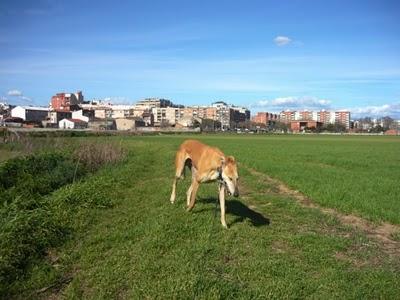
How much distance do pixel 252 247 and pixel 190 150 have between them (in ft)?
14.7

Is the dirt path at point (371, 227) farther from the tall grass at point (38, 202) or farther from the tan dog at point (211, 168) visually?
the tall grass at point (38, 202)

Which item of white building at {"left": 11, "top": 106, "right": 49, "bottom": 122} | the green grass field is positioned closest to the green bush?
the green grass field

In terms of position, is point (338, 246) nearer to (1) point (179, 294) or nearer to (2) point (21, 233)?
(1) point (179, 294)

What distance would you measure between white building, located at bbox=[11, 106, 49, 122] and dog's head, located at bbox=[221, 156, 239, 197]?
174 meters

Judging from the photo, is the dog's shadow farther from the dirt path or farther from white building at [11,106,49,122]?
white building at [11,106,49,122]

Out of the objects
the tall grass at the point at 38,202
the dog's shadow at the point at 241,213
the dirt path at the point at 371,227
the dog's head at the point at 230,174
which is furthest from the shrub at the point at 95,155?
the dog's head at the point at 230,174

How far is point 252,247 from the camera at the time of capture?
8516mm

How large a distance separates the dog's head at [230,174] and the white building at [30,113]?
174432mm

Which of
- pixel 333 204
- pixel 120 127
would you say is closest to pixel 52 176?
pixel 333 204

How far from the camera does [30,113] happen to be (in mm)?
179125

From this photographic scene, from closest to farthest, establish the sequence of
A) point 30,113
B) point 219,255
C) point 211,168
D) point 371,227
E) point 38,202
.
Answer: point 219,255
point 211,168
point 371,227
point 38,202
point 30,113

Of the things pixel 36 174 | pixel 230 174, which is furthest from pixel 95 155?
pixel 230 174

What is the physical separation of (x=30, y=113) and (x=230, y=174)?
7254 inches

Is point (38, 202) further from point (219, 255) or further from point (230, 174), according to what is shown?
point (219, 255)
